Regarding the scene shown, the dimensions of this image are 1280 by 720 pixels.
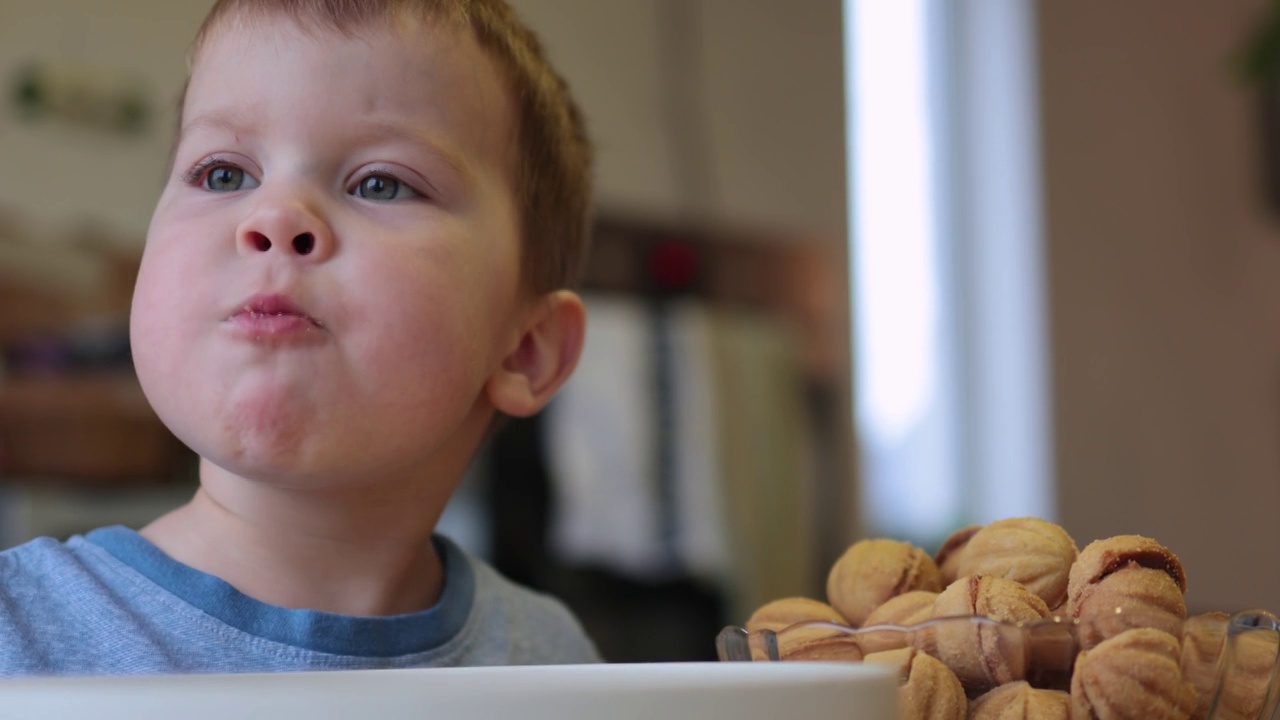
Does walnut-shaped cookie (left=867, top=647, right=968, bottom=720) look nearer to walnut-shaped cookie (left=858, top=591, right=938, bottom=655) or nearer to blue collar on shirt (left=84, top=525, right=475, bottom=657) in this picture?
walnut-shaped cookie (left=858, top=591, right=938, bottom=655)

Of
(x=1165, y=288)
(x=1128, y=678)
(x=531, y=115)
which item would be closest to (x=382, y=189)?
(x=531, y=115)

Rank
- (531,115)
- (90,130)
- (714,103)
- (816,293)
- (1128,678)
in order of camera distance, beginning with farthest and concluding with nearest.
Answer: (816,293)
(714,103)
(90,130)
(531,115)
(1128,678)

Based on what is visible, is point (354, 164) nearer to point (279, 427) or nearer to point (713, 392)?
point (279, 427)

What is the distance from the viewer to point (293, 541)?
0.61 meters

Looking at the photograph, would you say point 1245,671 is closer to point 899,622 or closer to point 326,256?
point 899,622

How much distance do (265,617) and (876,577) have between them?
0.26m

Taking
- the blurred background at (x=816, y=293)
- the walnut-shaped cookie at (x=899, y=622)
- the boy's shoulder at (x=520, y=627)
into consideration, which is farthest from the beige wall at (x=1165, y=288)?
the walnut-shaped cookie at (x=899, y=622)

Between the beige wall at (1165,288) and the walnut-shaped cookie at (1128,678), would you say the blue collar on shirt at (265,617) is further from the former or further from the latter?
the beige wall at (1165,288)

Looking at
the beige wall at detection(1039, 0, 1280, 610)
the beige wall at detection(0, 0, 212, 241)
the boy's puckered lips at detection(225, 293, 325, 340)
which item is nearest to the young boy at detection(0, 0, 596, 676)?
the boy's puckered lips at detection(225, 293, 325, 340)

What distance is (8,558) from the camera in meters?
0.57

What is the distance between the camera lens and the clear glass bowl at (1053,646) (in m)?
0.38

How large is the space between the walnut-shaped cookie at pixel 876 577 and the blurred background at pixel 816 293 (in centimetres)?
165

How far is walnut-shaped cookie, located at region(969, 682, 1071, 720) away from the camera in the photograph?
14.9 inches

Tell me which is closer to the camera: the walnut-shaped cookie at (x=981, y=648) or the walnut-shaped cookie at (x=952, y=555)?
the walnut-shaped cookie at (x=981, y=648)
